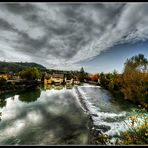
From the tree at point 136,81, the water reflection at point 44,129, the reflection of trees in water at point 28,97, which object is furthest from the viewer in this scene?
the reflection of trees in water at point 28,97

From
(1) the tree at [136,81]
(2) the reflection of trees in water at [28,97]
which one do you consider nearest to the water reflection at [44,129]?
(1) the tree at [136,81]

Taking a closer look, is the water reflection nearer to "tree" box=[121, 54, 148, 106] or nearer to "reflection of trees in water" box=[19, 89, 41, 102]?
"tree" box=[121, 54, 148, 106]

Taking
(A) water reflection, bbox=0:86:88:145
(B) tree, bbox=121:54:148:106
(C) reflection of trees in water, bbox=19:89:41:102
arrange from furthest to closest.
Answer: (C) reflection of trees in water, bbox=19:89:41:102
(B) tree, bbox=121:54:148:106
(A) water reflection, bbox=0:86:88:145

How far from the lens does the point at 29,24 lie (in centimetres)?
333

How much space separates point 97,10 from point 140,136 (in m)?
1.89

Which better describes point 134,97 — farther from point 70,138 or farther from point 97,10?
point 97,10

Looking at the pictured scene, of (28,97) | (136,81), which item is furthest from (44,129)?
(28,97)

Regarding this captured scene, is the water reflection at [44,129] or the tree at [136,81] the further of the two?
the tree at [136,81]

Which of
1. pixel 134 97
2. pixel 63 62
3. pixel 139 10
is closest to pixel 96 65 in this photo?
pixel 63 62

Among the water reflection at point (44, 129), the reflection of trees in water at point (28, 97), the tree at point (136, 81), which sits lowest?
the water reflection at point (44, 129)

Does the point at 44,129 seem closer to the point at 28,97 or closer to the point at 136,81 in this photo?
the point at 136,81

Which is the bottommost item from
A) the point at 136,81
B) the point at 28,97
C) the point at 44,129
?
the point at 44,129

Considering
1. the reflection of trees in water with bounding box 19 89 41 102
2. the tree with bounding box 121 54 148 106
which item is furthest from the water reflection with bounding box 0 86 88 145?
the reflection of trees in water with bounding box 19 89 41 102

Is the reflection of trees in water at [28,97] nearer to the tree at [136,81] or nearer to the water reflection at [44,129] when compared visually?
the water reflection at [44,129]
